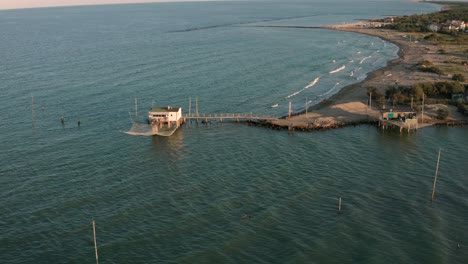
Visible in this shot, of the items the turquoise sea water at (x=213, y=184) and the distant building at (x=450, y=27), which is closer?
the turquoise sea water at (x=213, y=184)

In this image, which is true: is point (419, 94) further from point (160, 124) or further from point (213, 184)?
point (213, 184)

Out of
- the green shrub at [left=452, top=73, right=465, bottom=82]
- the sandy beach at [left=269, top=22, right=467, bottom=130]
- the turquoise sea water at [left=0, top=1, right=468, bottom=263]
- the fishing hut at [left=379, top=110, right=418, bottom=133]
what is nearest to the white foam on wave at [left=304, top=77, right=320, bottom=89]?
the turquoise sea water at [left=0, top=1, right=468, bottom=263]

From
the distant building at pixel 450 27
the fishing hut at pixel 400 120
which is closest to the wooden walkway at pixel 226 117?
the fishing hut at pixel 400 120

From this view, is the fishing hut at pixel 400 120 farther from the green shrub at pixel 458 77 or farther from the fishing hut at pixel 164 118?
the fishing hut at pixel 164 118

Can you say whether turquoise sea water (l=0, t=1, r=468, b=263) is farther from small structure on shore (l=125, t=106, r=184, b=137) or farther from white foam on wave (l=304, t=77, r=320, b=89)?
white foam on wave (l=304, t=77, r=320, b=89)

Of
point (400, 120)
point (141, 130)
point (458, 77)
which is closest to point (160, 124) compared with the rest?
point (141, 130)

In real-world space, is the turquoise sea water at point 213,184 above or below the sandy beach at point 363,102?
below

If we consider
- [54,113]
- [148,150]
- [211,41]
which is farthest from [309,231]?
[211,41]

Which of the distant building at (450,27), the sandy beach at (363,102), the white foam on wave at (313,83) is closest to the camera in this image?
the sandy beach at (363,102)

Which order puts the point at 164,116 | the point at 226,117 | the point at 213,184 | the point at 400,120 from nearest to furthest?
the point at 213,184 → the point at 400,120 → the point at 164,116 → the point at 226,117
